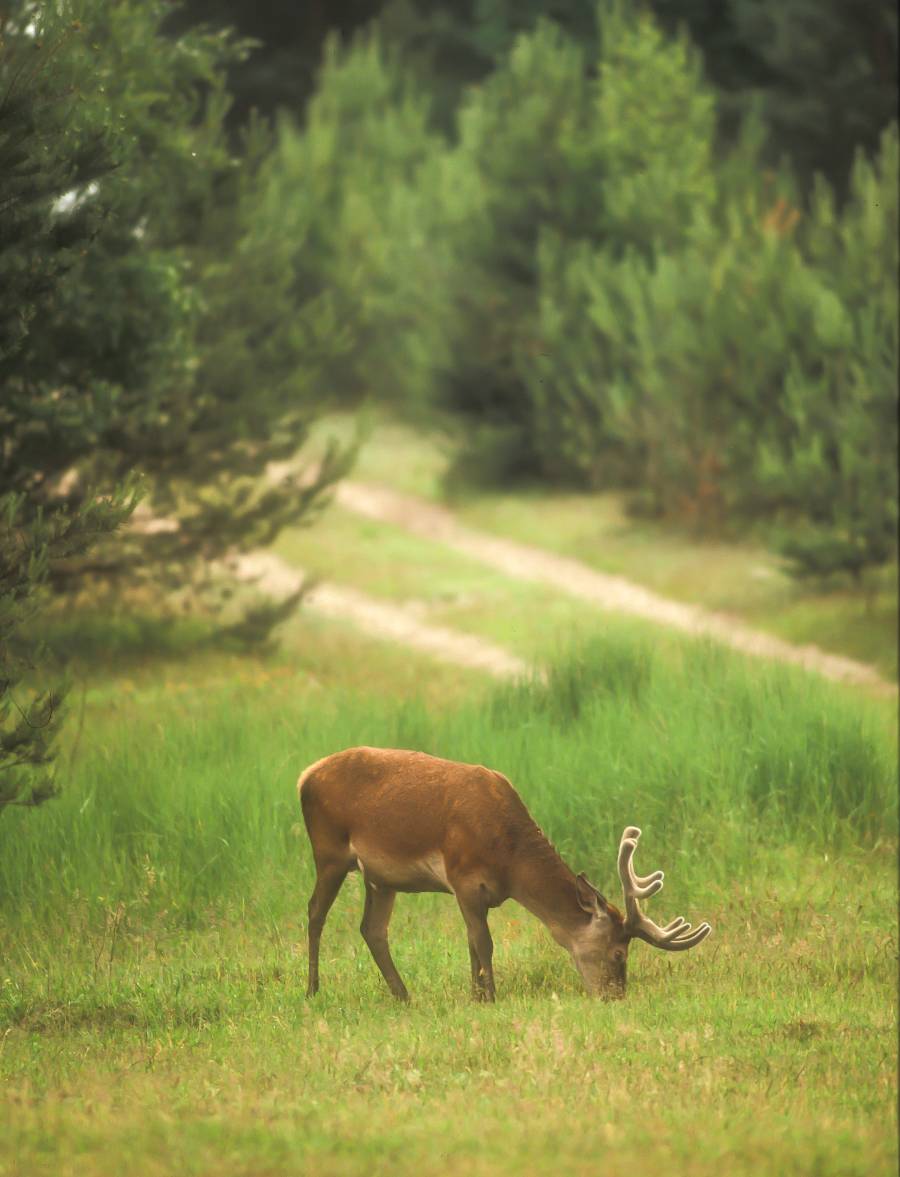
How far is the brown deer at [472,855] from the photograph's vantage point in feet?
20.4

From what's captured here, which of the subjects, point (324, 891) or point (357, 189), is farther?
point (357, 189)

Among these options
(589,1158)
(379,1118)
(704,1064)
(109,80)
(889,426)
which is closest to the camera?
(589,1158)

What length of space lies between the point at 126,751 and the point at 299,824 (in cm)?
151

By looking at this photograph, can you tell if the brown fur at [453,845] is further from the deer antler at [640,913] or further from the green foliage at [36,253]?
the green foliage at [36,253]

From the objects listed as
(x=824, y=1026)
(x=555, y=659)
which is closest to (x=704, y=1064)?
(x=824, y=1026)

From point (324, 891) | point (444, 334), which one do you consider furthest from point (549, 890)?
point (444, 334)

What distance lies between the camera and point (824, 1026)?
6.36 m

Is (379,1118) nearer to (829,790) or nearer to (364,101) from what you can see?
(829,790)

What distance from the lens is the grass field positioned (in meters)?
5.17

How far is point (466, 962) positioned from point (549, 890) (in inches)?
51.8

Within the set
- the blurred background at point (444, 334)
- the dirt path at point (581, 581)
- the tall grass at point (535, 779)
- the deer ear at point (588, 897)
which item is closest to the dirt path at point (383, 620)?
the blurred background at point (444, 334)

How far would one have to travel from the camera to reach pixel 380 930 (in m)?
6.65

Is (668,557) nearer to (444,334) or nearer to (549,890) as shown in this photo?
(444,334)

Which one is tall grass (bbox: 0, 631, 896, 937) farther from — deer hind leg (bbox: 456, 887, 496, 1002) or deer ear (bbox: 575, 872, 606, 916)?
deer ear (bbox: 575, 872, 606, 916)
